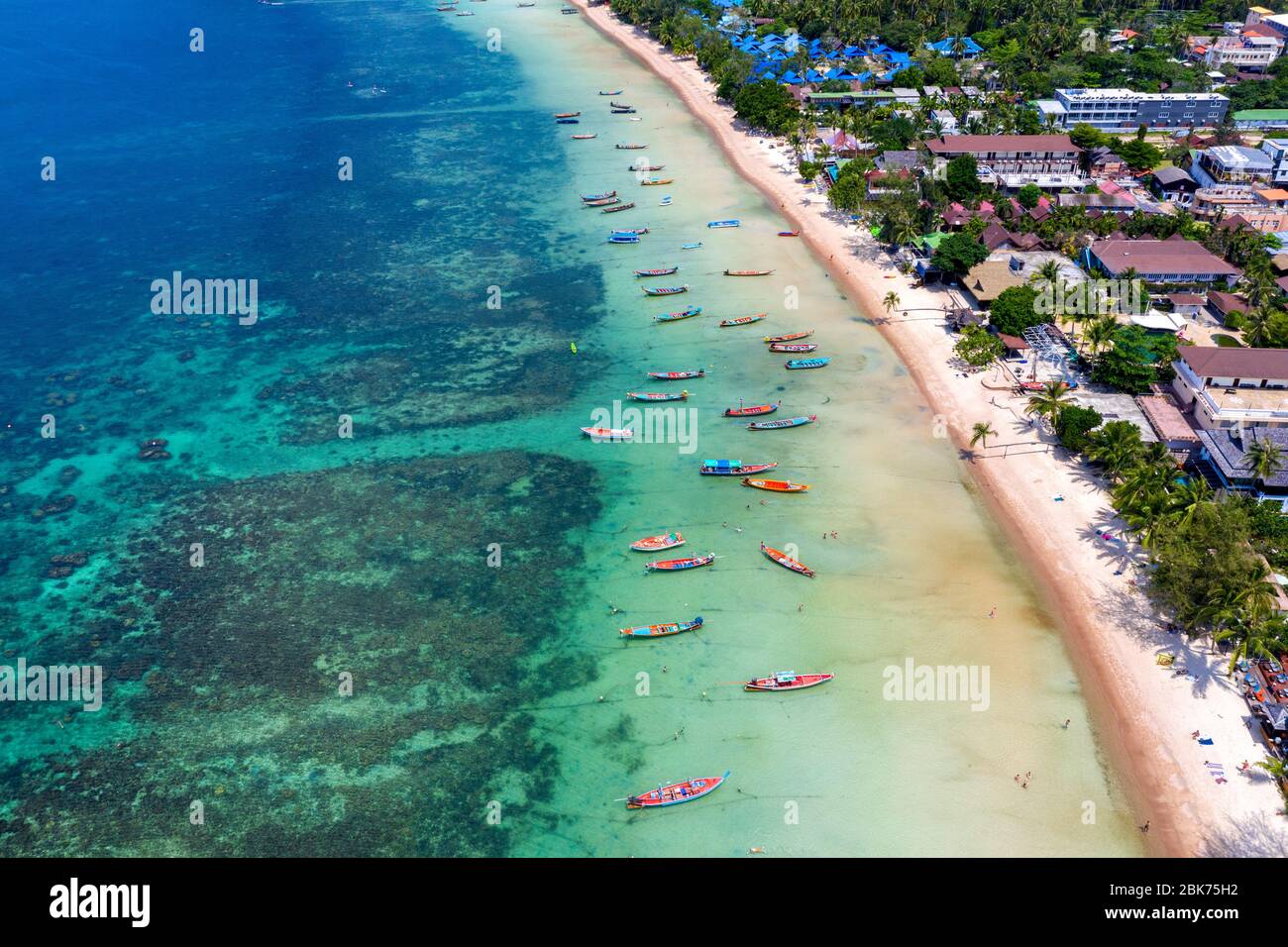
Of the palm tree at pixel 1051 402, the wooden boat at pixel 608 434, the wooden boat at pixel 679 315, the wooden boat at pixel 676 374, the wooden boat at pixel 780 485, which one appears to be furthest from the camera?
the wooden boat at pixel 679 315

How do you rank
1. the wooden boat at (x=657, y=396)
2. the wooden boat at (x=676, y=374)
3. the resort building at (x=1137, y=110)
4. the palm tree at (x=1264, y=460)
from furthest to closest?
the resort building at (x=1137, y=110) → the wooden boat at (x=676, y=374) → the wooden boat at (x=657, y=396) → the palm tree at (x=1264, y=460)

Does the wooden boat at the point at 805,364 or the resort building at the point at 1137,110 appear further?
the resort building at the point at 1137,110

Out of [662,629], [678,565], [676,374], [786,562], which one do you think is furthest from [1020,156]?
[662,629]

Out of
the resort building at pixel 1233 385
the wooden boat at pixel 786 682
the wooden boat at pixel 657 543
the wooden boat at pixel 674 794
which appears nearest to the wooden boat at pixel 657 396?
the wooden boat at pixel 657 543

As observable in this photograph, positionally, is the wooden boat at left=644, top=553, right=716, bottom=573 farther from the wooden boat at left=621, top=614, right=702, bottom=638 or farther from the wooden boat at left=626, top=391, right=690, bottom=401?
the wooden boat at left=626, top=391, right=690, bottom=401

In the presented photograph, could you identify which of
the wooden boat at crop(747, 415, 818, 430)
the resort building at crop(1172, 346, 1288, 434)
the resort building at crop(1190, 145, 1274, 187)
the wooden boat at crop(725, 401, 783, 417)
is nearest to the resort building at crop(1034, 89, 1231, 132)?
the resort building at crop(1190, 145, 1274, 187)

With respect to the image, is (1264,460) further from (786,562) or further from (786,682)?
(786,682)

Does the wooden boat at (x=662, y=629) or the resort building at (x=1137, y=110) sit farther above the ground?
the resort building at (x=1137, y=110)

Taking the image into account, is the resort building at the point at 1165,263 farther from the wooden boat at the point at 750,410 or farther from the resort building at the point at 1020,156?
the wooden boat at the point at 750,410
